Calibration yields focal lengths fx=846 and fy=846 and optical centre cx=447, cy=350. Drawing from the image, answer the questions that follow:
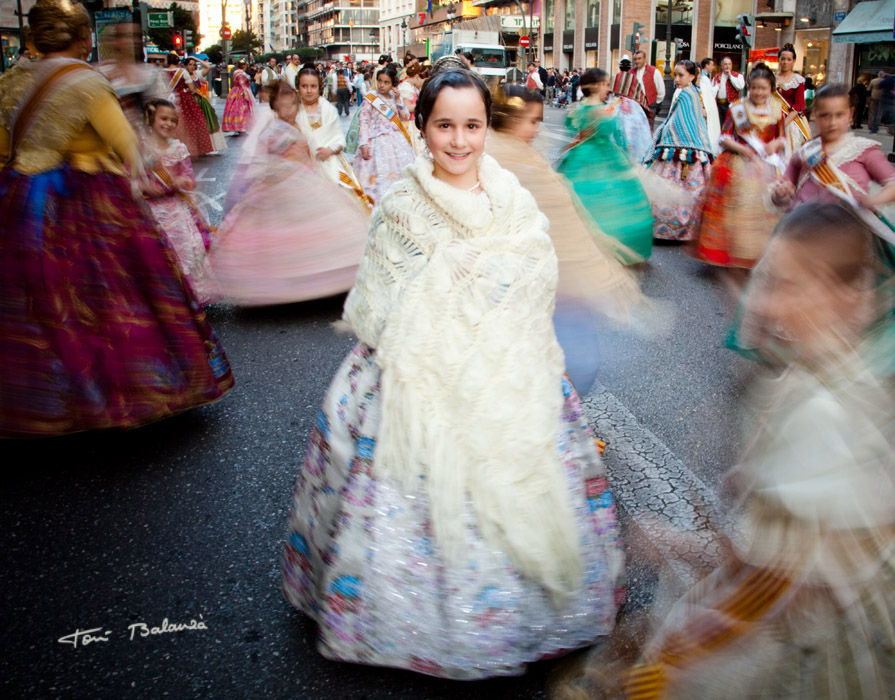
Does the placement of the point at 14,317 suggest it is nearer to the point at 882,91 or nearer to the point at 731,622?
the point at 731,622

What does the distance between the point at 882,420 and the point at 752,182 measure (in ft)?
20.6

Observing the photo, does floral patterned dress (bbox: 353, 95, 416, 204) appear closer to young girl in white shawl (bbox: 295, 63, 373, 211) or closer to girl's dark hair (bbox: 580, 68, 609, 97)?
young girl in white shawl (bbox: 295, 63, 373, 211)

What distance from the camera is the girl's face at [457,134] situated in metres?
2.41

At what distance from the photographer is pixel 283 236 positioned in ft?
20.8

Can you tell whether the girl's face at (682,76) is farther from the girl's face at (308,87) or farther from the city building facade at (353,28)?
the city building facade at (353,28)

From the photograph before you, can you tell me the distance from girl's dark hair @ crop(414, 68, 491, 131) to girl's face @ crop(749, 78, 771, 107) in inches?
202

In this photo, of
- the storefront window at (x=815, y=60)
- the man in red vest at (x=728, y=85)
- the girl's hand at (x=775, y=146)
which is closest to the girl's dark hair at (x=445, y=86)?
the girl's hand at (x=775, y=146)

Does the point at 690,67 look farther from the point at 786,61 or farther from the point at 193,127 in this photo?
the point at 193,127

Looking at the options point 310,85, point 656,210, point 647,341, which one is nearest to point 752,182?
point 656,210

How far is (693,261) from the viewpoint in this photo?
8.05 metres

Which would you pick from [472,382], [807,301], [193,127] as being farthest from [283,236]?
[193,127]

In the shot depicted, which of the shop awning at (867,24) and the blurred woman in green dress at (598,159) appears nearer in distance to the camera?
the blurred woman in green dress at (598,159)

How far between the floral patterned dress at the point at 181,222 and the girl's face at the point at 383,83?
3358 mm
